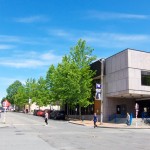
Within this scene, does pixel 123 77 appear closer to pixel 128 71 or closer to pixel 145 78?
pixel 128 71

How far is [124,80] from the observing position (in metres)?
43.0

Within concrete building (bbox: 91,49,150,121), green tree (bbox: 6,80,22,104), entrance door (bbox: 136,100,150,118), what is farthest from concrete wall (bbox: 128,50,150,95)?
green tree (bbox: 6,80,22,104)

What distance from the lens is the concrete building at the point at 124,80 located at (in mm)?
42531

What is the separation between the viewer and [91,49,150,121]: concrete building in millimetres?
42531

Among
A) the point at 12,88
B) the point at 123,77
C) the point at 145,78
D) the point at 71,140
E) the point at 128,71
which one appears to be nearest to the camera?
the point at 71,140

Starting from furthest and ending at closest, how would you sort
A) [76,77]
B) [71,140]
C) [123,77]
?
1. [76,77]
2. [123,77]
3. [71,140]

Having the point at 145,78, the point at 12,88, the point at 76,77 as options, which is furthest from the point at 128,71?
the point at 12,88

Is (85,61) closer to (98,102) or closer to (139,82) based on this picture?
(98,102)

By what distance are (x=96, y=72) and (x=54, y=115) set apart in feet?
35.9

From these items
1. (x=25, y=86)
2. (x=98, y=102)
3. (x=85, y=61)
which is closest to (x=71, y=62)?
(x=85, y=61)

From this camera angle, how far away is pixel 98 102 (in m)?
51.4

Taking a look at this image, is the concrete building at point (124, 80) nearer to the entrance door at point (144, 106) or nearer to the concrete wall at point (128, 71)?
the concrete wall at point (128, 71)

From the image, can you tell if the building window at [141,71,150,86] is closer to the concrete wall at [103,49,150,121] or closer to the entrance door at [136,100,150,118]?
the concrete wall at [103,49,150,121]

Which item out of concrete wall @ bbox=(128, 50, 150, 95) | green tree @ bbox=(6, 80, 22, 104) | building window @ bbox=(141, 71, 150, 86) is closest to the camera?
concrete wall @ bbox=(128, 50, 150, 95)
